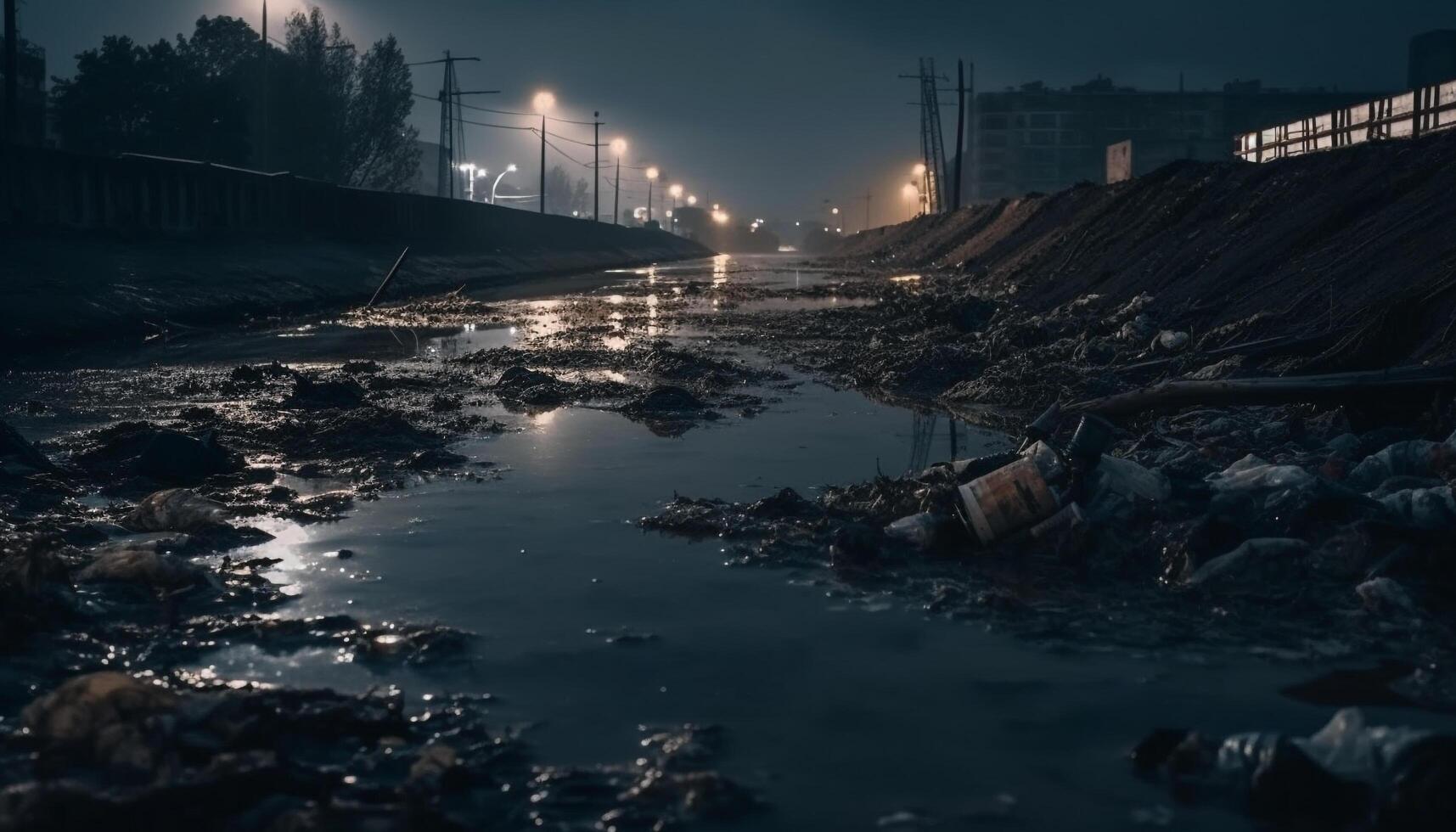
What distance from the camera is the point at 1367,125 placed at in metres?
25.8

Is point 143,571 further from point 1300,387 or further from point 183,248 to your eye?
point 183,248

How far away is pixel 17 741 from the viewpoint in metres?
3.01

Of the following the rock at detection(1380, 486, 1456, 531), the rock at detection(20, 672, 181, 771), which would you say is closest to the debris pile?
the rock at detection(20, 672, 181, 771)

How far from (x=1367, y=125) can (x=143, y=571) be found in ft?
86.6

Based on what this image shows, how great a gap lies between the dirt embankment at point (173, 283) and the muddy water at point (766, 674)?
9.54 metres

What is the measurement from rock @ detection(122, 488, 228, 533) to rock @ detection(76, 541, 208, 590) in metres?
0.70

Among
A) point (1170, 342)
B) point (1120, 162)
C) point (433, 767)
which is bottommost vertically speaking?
point (433, 767)

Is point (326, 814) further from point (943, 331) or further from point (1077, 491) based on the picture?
point (943, 331)

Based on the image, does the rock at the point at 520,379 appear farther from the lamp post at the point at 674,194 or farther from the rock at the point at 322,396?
the lamp post at the point at 674,194

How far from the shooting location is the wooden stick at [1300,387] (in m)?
6.56

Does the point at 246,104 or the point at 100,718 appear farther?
the point at 246,104

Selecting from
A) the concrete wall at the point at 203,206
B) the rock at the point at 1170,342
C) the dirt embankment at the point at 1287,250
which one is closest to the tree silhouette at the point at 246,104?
the concrete wall at the point at 203,206

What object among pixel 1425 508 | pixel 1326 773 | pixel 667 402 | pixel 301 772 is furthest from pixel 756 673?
pixel 667 402

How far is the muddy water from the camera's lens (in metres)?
2.93
